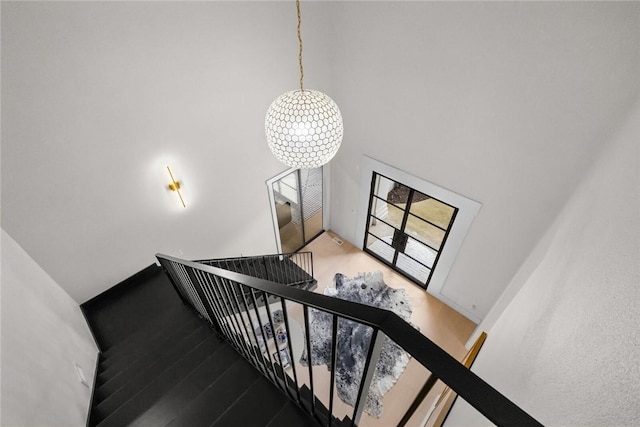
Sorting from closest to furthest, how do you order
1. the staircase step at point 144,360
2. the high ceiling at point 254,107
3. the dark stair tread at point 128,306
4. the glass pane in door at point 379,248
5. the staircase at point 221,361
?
the staircase at point 221,361, the high ceiling at point 254,107, the staircase step at point 144,360, the dark stair tread at point 128,306, the glass pane in door at point 379,248

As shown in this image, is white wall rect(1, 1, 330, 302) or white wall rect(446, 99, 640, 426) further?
white wall rect(1, 1, 330, 302)

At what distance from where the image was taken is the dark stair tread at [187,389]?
5.63 ft

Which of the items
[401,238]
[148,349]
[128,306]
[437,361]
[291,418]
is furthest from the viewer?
[401,238]

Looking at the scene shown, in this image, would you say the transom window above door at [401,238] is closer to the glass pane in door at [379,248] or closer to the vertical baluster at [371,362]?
the glass pane in door at [379,248]

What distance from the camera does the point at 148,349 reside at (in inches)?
103

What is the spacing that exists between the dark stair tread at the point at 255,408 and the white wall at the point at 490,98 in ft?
10.5

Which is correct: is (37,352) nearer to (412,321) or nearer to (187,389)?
(187,389)

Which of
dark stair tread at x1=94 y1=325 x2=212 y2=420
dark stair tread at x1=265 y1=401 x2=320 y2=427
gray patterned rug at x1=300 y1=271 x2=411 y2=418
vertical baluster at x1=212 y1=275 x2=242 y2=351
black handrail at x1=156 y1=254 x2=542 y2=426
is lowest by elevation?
gray patterned rug at x1=300 y1=271 x2=411 y2=418

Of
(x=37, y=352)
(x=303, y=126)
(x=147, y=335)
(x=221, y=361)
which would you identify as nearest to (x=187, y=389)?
(x=221, y=361)

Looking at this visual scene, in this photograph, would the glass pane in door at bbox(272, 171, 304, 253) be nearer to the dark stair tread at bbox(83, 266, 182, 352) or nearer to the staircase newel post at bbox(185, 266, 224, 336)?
the dark stair tread at bbox(83, 266, 182, 352)

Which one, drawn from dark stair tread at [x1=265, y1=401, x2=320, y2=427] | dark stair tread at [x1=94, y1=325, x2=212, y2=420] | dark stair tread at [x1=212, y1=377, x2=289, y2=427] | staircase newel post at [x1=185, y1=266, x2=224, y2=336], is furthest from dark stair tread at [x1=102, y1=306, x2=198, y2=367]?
dark stair tread at [x1=265, y1=401, x2=320, y2=427]

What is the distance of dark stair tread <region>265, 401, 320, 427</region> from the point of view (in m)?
1.43

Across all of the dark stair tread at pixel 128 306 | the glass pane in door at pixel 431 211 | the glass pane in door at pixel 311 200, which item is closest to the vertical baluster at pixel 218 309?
the dark stair tread at pixel 128 306

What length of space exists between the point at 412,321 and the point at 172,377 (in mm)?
3846
